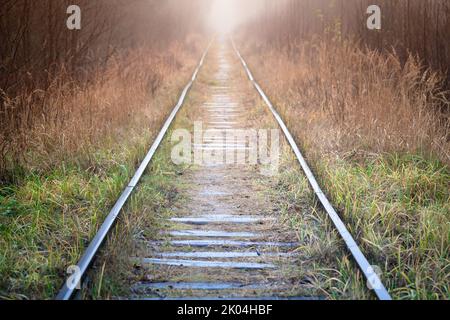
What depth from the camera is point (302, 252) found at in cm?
418

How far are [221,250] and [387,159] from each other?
2.89m

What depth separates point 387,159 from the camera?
244 inches

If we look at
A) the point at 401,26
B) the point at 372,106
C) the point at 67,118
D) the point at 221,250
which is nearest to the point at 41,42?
the point at 67,118

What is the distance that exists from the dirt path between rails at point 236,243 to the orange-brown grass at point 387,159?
33 centimetres

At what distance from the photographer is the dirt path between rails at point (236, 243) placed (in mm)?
3611

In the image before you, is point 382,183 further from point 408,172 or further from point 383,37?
point 383,37

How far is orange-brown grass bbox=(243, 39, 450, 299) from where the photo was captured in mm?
3947

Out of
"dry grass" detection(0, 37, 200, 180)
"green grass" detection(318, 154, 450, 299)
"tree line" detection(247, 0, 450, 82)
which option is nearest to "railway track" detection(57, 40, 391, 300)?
"green grass" detection(318, 154, 450, 299)

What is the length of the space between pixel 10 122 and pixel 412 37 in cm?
599

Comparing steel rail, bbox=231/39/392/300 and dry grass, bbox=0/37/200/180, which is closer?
steel rail, bbox=231/39/392/300

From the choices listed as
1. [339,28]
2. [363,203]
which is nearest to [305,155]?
[363,203]

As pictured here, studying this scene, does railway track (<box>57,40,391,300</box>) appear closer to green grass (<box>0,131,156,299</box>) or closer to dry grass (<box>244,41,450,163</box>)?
green grass (<box>0,131,156,299</box>)

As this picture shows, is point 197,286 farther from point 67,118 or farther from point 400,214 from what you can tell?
point 67,118

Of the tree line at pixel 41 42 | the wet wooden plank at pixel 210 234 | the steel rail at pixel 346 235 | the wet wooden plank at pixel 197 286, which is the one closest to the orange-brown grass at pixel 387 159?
the steel rail at pixel 346 235
